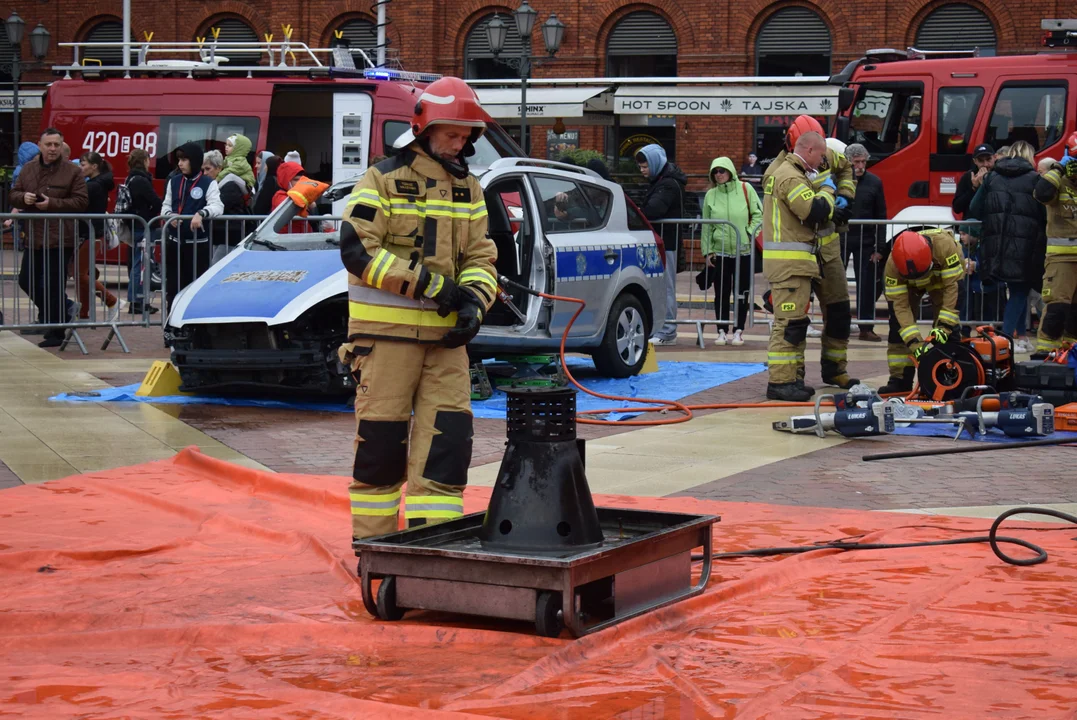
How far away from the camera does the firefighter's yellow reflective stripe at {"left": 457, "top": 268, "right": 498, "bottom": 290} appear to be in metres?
5.79

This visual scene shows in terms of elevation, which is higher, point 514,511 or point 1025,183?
point 1025,183

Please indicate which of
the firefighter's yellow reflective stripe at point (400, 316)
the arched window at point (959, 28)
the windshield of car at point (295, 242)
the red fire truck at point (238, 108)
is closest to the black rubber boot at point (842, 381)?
the windshield of car at point (295, 242)

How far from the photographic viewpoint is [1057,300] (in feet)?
40.0

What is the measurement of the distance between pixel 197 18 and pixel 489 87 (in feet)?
36.1

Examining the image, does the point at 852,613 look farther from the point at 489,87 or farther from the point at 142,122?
the point at 489,87

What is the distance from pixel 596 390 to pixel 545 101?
678 inches

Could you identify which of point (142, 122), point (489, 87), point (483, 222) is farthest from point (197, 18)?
point (483, 222)

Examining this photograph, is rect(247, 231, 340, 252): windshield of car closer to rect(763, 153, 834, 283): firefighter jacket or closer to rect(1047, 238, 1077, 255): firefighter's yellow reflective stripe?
rect(763, 153, 834, 283): firefighter jacket

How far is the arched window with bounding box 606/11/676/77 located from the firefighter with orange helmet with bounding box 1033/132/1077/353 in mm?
22095

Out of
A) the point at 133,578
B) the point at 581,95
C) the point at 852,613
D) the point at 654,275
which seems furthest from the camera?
the point at 581,95

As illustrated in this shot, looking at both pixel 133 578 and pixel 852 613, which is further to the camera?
pixel 133 578

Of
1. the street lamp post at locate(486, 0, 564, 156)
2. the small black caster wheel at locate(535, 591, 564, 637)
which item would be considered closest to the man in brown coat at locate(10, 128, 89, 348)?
the street lamp post at locate(486, 0, 564, 156)

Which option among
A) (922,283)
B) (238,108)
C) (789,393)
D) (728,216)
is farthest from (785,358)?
(238,108)

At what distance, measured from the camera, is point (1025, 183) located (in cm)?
1395
